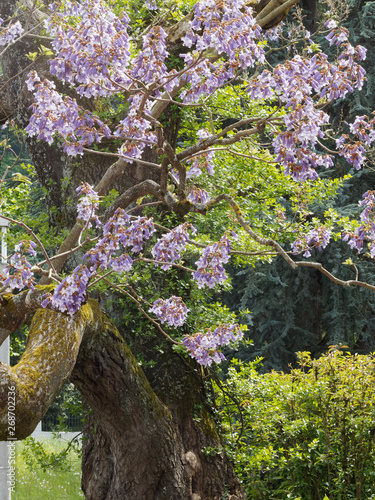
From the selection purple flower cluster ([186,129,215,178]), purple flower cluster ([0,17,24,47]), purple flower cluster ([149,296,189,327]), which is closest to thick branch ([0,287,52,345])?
purple flower cluster ([149,296,189,327])

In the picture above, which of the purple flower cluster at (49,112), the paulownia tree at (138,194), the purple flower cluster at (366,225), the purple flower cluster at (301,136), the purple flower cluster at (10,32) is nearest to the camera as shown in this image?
the purple flower cluster at (301,136)

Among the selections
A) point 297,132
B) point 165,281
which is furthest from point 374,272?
point 297,132

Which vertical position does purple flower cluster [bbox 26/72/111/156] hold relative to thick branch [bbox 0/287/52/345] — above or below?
above

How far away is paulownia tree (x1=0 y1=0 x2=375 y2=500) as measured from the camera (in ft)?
11.3

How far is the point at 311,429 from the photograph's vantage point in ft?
20.3

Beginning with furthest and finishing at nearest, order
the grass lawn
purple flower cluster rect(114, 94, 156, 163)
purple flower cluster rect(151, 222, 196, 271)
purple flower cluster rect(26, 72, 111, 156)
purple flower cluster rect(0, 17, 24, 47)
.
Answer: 1. the grass lawn
2. purple flower cluster rect(0, 17, 24, 47)
3. purple flower cluster rect(114, 94, 156, 163)
4. purple flower cluster rect(151, 222, 196, 271)
5. purple flower cluster rect(26, 72, 111, 156)

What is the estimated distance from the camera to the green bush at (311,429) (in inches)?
225

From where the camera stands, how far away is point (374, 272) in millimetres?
9461

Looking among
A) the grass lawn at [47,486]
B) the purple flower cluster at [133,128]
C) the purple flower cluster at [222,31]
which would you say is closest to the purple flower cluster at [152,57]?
the purple flower cluster at [222,31]

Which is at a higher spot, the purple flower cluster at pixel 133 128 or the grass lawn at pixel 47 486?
the purple flower cluster at pixel 133 128

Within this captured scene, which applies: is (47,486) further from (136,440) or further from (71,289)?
(71,289)

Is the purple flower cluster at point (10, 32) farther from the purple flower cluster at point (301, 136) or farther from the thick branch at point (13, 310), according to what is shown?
the purple flower cluster at point (301, 136)

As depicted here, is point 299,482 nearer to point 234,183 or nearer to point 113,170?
point 234,183

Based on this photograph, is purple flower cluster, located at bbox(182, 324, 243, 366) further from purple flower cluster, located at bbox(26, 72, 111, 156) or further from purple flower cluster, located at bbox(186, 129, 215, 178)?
purple flower cluster, located at bbox(26, 72, 111, 156)
